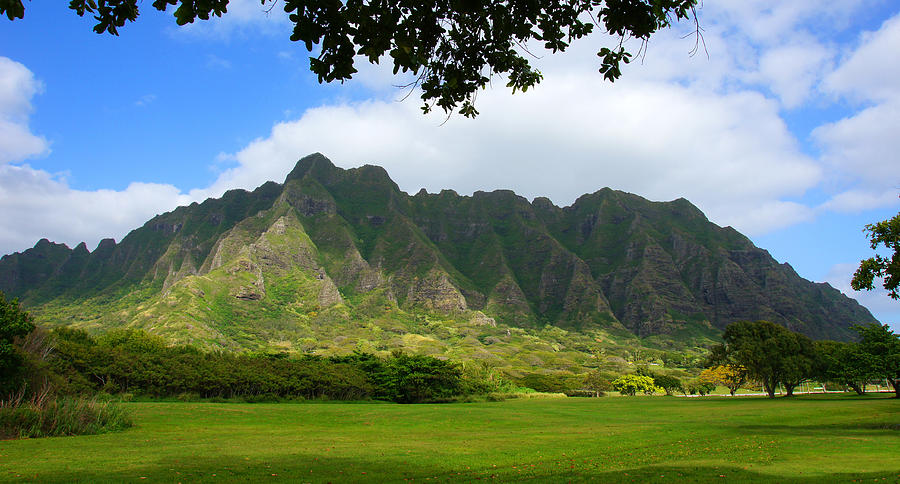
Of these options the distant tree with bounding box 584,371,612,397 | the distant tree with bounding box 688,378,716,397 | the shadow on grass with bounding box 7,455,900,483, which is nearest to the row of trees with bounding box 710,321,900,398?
the distant tree with bounding box 584,371,612,397

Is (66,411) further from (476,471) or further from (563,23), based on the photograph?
(563,23)

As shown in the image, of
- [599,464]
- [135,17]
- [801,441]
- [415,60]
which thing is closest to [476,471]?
[599,464]

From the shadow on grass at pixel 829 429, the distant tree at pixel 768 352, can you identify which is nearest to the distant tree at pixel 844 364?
the distant tree at pixel 768 352

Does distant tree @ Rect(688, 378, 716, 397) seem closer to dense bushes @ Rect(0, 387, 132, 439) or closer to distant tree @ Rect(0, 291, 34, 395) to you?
dense bushes @ Rect(0, 387, 132, 439)

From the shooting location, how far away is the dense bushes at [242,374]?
132ft

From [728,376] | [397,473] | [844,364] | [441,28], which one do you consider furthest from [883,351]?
[441,28]

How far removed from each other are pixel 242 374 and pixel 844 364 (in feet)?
192

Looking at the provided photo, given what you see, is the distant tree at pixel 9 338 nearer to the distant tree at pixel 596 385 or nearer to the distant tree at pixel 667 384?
the distant tree at pixel 596 385

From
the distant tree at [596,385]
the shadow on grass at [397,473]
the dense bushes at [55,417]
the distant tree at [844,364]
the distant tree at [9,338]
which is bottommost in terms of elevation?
the distant tree at [596,385]

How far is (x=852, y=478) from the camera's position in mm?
12250

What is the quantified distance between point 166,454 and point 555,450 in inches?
539

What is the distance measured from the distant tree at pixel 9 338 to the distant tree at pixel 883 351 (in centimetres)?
6326

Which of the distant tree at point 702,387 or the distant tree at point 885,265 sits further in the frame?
the distant tree at point 702,387

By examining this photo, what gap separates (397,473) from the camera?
45.3ft
